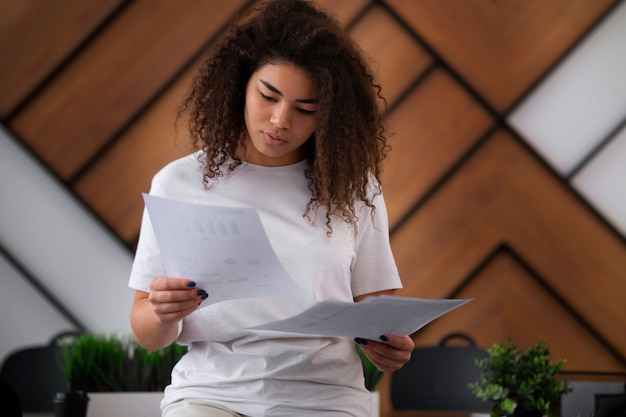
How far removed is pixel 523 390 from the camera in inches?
81.8

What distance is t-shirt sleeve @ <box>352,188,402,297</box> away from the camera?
1653mm

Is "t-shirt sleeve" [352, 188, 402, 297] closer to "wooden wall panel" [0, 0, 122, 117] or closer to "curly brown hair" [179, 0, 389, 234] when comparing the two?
"curly brown hair" [179, 0, 389, 234]

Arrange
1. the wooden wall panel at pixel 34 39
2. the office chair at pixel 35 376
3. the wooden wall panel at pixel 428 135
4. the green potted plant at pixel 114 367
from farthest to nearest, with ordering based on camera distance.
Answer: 1. the wooden wall panel at pixel 428 135
2. the wooden wall panel at pixel 34 39
3. the office chair at pixel 35 376
4. the green potted plant at pixel 114 367

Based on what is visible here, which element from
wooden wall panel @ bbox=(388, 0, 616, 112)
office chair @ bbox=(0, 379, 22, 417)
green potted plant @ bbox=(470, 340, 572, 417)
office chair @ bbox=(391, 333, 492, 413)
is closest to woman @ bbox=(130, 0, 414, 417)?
office chair @ bbox=(0, 379, 22, 417)

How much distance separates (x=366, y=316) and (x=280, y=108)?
1.46ft

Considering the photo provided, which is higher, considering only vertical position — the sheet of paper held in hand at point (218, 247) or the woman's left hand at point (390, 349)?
the woman's left hand at point (390, 349)

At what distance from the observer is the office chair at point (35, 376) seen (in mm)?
3057

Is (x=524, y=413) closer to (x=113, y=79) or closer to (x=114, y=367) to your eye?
(x=114, y=367)

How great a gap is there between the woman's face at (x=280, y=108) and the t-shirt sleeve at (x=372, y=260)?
0.21m

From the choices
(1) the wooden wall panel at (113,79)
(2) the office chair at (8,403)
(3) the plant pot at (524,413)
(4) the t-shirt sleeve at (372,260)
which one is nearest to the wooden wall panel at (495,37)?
(1) the wooden wall panel at (113,79)

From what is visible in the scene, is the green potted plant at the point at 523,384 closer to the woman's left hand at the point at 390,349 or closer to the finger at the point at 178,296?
the woman's left hand at the point at 390,349

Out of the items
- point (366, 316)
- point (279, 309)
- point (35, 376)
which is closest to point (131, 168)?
point (35, 376)

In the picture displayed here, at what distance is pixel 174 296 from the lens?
139cm

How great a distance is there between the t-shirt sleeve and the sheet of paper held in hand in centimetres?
30
